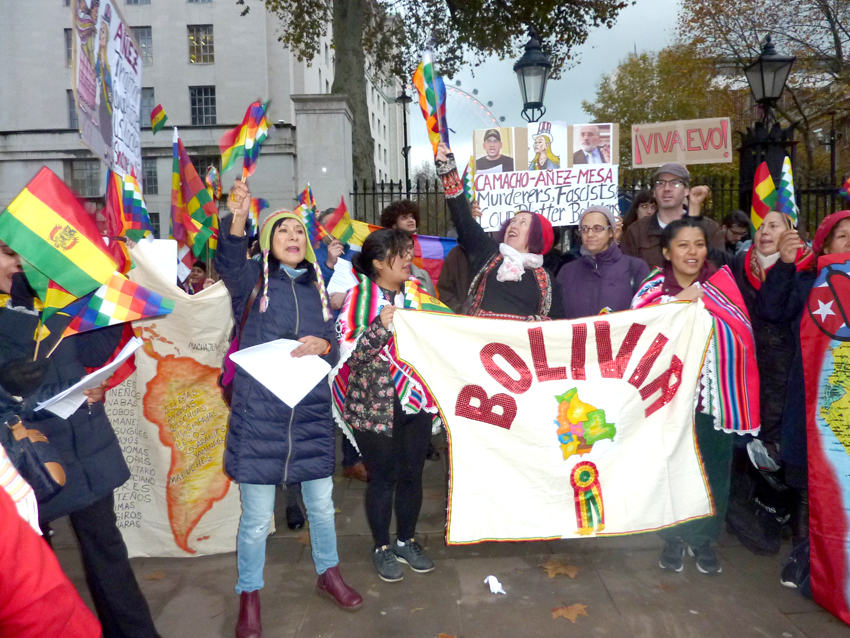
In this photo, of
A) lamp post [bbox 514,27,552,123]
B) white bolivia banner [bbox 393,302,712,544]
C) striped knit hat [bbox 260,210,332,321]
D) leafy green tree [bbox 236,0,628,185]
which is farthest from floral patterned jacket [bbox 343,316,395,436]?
leafy green tree [bbox 236,0,628,185]

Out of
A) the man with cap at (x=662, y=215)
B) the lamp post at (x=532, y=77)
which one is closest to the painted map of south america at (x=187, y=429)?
the man with cap at (x=662, y=215)

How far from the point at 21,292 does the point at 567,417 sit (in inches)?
99.4

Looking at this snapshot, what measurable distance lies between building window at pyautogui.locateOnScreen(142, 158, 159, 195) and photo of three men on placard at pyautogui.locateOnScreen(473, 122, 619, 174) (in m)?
23.9

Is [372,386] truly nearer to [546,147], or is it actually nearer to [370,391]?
[370,391]

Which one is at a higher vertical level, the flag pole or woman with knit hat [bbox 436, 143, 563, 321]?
woman with knit hat [bbox 436, 143, 563, 321]

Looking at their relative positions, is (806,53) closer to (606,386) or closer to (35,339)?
(606,386)

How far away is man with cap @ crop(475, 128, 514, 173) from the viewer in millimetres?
6188

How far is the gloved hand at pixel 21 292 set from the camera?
2412 mm

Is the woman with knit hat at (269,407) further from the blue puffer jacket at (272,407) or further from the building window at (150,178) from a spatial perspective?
the building window at (150,178)

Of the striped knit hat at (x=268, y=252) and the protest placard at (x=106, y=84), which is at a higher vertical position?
the protest placard at (x=106, y=84)

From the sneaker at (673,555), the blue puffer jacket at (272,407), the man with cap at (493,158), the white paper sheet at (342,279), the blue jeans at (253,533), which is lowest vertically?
the sneaker at (673,555)

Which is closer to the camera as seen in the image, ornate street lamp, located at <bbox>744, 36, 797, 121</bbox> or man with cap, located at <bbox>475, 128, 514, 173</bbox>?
man with cap, located at <bbox>475, 128, 514, 173</bbox>

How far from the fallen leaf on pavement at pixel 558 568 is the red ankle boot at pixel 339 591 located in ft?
3.43

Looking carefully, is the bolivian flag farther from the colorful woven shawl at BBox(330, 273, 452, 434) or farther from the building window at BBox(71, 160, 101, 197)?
the building window at BBox(71, 160, 101, 197)
